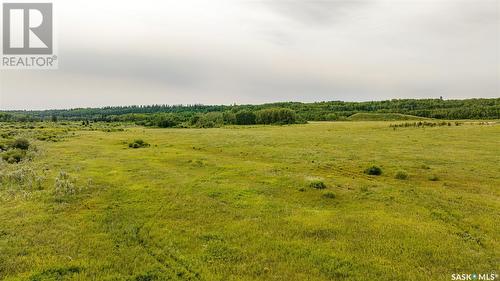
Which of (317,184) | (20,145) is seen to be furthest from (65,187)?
(20,145)

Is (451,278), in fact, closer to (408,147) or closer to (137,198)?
(137,198)

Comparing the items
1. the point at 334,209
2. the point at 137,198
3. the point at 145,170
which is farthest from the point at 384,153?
the point at 137,198

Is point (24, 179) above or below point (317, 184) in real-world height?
below

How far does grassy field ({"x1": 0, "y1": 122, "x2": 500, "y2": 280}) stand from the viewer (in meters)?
14.4

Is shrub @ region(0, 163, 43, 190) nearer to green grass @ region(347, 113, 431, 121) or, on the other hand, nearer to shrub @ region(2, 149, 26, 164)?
shrub @ region(2, 149, 26, 164)

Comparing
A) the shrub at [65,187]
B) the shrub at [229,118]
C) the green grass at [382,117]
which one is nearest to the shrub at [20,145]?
the shrub at [65,187]

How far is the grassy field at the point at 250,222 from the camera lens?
14414 millimetres

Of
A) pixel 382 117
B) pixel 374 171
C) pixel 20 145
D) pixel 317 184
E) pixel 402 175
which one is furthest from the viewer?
pixel 382 117

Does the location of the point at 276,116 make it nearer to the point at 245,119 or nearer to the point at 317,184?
the point at 245,119

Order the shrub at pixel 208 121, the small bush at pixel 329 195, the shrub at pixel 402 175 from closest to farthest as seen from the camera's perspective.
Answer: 1. the small bush at pixel 329 195
2. the shrub at pixel 402 175
3. the shrub at pixel 208 121

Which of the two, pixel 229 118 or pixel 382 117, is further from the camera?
pixel 229 118

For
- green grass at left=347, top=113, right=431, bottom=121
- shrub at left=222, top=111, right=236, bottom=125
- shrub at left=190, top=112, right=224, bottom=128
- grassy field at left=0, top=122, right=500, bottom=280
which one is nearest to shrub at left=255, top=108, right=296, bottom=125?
shrub at left=222, top=111, right=236, bottom=125

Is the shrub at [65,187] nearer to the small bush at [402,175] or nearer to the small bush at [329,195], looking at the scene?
the small bush at [329,195]

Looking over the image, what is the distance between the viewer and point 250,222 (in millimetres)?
19828
